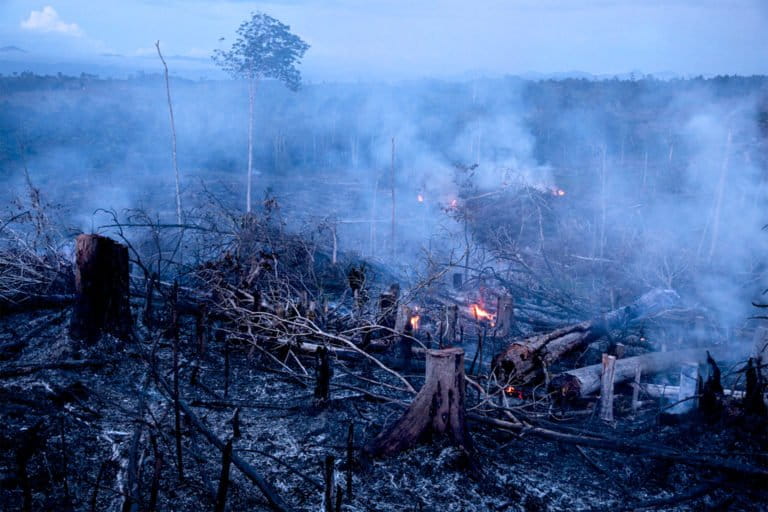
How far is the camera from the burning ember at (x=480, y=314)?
971 centimetres

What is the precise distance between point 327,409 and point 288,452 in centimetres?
87

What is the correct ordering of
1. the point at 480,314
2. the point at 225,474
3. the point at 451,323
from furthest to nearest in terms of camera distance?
the point at 480,314, the point at 451,323, the point at 225,474

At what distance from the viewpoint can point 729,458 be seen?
4.91 meters

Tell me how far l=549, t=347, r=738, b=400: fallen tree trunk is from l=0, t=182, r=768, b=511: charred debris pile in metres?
0.02

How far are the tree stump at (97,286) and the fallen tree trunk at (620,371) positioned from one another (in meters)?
5.56

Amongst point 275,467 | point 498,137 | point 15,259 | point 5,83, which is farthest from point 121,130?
point 275,467

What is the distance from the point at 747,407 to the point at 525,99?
39720mm

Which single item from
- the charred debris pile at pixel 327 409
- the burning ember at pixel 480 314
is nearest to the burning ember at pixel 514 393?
the charred debris pile at pixel 327 409


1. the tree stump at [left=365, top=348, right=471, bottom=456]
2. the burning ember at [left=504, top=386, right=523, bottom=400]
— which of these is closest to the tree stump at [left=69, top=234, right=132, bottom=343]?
the tree stump at [left=365, top=348, right=471, bottom=456]

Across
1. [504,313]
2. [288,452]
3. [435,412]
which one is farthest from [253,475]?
[504,313]

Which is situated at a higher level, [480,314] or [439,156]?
[439,156]

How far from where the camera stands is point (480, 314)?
998 cm

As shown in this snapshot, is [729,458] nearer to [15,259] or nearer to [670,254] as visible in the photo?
[15,259]

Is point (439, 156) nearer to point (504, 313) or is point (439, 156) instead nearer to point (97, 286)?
point (504, 313)
